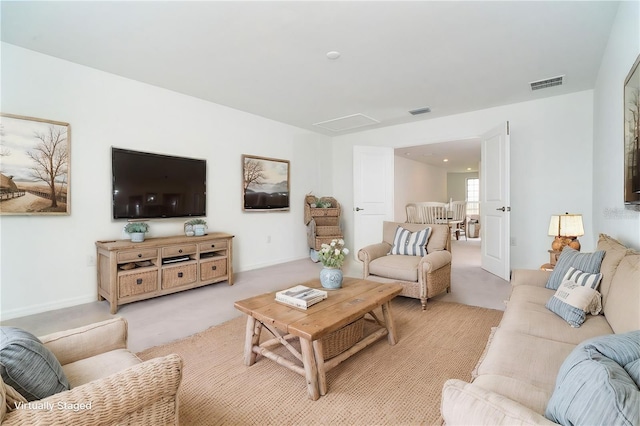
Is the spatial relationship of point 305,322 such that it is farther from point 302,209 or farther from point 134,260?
point 302,209

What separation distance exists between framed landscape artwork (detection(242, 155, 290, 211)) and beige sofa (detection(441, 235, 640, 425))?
3748mm

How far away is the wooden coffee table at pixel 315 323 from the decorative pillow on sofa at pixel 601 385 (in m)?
1.03

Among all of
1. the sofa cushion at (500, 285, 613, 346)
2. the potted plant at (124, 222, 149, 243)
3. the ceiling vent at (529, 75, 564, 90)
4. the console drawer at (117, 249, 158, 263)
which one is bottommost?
the sofa cushion at (500, 285, 613, 346)

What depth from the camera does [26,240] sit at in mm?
2832

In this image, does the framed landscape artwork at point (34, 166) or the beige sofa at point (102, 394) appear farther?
the framed landscape artwork at point (34, 166)

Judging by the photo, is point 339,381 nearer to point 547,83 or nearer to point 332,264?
point 332,264

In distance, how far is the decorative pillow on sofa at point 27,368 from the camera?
34.7 inches

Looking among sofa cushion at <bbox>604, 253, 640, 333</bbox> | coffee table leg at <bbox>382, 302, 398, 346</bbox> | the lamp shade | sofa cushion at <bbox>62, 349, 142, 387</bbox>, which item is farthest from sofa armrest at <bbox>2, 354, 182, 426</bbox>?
the lamp shade

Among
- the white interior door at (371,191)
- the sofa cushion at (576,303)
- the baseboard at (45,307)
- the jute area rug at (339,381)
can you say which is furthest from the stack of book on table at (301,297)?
the white interior door at (371,191)

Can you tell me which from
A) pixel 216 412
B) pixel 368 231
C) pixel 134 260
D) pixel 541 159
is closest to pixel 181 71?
pixel 134 260

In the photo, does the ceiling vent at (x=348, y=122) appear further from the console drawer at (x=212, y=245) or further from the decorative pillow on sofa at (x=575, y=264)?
the decorative pillow on sofa at (x=575, y=264)

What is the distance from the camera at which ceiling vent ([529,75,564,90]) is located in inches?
138

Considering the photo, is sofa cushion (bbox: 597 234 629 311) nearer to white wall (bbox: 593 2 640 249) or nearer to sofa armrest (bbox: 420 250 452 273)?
white wall (bbox: 593 2 640 249)

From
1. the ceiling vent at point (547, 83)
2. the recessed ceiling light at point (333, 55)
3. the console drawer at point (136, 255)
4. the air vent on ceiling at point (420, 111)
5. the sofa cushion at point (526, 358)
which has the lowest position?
the sofa cushion at point (526, 358)
